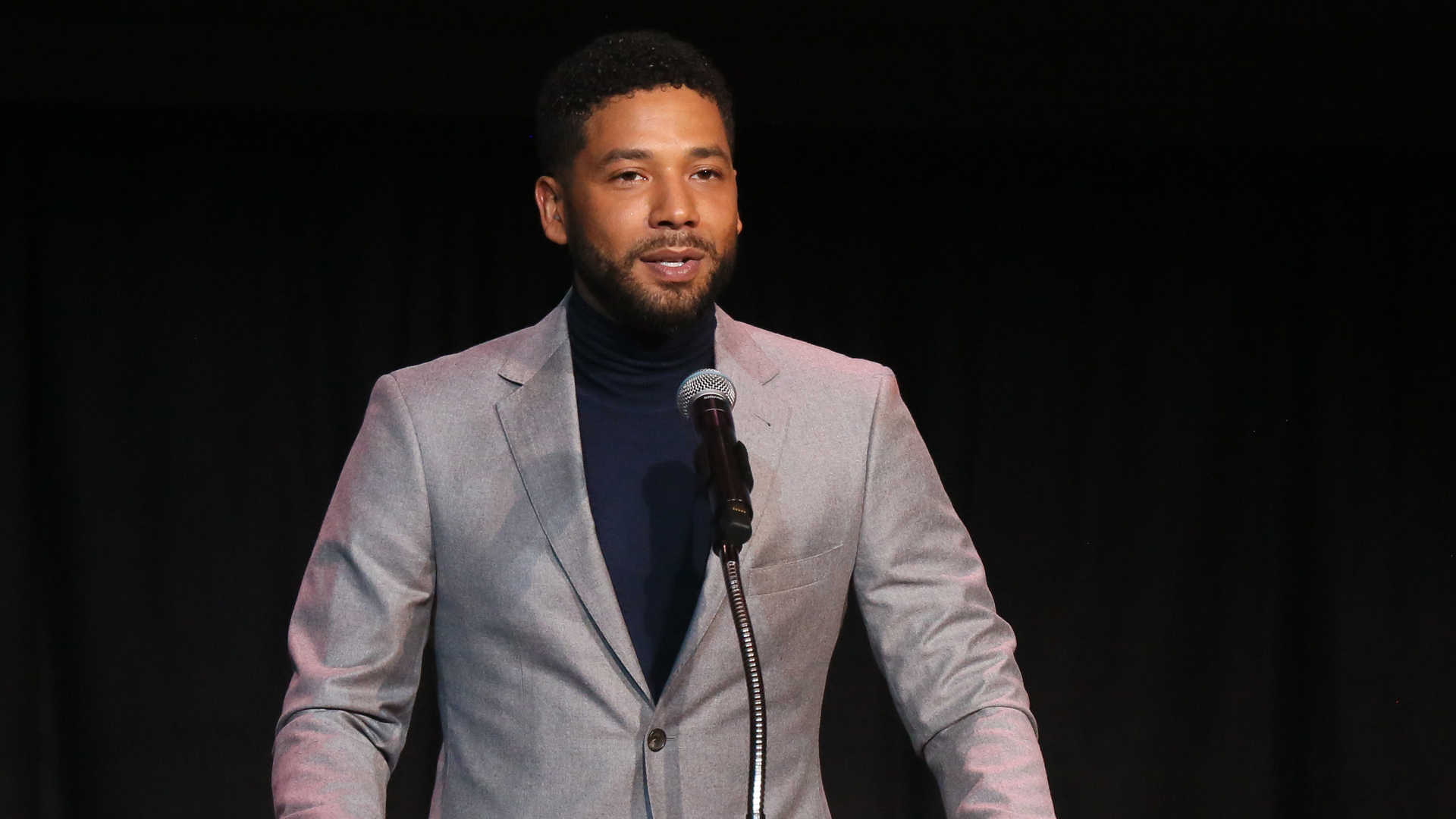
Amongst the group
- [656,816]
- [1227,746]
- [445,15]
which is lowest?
[1227,746]

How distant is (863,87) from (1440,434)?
6.07 feet

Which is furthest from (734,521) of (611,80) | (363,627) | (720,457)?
(611,80)

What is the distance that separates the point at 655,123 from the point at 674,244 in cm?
13

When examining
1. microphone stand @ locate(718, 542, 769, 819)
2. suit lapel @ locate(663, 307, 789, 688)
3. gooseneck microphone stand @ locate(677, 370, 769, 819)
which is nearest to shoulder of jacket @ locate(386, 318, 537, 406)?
suit lapel @ locate(663, 307, 789, 688)

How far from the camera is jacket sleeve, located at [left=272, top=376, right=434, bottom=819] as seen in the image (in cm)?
130

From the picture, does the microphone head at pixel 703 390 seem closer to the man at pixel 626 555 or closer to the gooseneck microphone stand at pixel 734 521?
the gooseneck microphone stand at pixel 734 521

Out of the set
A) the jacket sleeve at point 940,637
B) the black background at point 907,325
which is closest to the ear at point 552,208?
the jacket sleeve at point 940,637

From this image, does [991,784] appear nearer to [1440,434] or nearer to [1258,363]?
[1258,363]

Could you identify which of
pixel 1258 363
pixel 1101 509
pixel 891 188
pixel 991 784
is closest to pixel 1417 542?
pixel 1258 363

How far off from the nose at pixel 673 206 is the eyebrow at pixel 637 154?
32 millimetres

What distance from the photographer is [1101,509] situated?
354cm

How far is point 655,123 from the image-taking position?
57.0 inches

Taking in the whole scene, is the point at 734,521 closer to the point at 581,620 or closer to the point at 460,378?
the point at 581,620

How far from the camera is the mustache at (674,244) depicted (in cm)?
143
